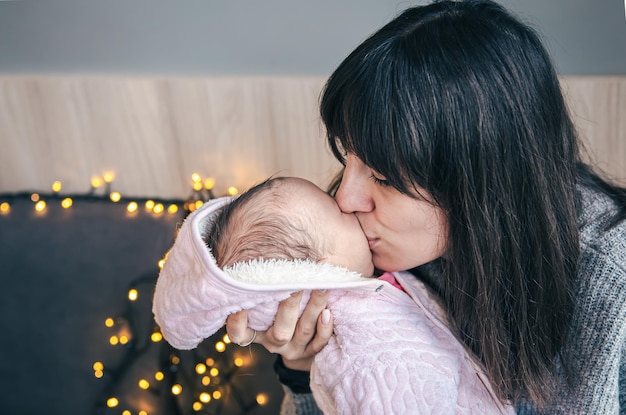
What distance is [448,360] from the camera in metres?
1.00

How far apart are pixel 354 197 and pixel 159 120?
0.75 metres

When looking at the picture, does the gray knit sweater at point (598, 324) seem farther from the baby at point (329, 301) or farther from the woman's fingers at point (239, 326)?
the woman's fingers at point (239, 326)

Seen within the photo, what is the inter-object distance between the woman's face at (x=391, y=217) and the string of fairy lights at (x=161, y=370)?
25.3 inches

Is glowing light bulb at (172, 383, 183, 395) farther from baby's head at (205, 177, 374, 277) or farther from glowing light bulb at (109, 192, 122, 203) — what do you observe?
baby's head at (205, 177, 374, 277)

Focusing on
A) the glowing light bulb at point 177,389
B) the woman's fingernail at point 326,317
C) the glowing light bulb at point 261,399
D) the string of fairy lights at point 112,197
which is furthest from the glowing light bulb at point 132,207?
the woman's fingernail at point 326,317

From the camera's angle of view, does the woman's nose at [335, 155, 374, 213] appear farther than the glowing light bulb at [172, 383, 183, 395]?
No

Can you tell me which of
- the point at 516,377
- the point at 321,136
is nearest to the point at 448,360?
the point at 516,377

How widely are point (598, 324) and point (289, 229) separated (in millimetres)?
464

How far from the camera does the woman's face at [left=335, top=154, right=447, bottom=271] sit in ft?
3.14

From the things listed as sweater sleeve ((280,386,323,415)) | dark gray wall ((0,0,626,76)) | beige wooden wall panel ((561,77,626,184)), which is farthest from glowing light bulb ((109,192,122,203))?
beige wooden wall panel ((561,77,626,184))

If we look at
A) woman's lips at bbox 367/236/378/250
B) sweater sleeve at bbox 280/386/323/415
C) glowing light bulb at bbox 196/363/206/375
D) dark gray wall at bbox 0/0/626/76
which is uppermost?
dark gray wall at bbox 0/0/626/76

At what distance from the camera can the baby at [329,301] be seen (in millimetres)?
952

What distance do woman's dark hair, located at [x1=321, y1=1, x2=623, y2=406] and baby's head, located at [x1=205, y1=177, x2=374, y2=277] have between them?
10 cm

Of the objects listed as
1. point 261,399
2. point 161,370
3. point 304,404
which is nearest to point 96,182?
point 161,370
